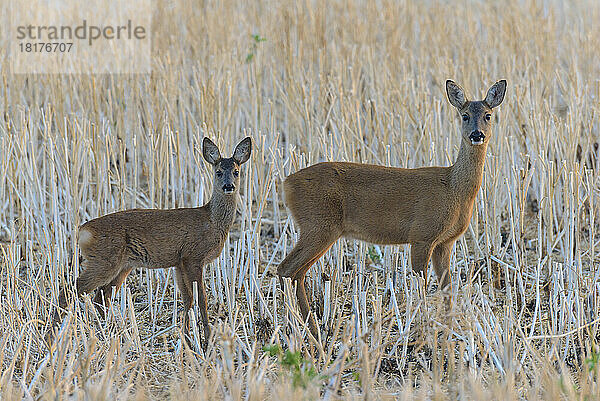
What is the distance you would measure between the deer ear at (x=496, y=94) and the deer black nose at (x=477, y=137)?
313 mm

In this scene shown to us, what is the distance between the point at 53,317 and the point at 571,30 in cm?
750

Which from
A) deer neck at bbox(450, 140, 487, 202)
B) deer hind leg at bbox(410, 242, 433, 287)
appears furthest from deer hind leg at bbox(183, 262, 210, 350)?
deer neck at bbox(450, 140, 487, 202)

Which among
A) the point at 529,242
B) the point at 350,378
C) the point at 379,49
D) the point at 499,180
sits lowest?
the point at 350,378

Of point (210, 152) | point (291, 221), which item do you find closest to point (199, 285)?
point (210, 152)

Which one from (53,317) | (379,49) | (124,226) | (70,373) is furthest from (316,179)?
(379,49)

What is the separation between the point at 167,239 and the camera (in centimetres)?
516

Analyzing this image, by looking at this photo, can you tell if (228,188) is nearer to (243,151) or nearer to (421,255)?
(243,151)

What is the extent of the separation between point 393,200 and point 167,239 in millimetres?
1281

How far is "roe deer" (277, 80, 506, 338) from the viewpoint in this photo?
524cm

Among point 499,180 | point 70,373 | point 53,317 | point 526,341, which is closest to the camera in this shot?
point 70,373

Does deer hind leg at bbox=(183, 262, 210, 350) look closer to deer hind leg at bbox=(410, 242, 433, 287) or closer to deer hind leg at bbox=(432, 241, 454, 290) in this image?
deer hind leg at bbox=(410, 242, 433, 287)

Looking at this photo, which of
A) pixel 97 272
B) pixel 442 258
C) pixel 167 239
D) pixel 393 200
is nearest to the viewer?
pixel 97 272

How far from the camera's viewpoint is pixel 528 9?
1115 centimetres

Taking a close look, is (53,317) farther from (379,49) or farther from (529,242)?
(379,49)
